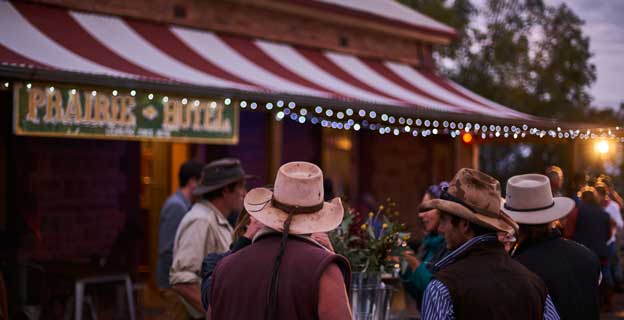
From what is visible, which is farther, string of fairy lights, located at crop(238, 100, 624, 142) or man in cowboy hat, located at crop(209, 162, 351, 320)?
string of fairy lights, located at crop(238, 100, 624, 142)

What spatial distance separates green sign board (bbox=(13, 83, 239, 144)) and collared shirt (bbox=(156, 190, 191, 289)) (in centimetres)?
81

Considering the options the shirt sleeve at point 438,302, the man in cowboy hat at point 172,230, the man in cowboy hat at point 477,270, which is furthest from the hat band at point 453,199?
the man in cowboy hat at point 172,230

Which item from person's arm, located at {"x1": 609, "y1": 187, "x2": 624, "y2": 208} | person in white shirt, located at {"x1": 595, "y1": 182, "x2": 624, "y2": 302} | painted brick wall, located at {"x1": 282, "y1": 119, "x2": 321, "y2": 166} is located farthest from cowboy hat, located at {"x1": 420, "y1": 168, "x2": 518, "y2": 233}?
painted brick wall, located at {"x1": 282, "y1": 119, "x2": 321, "y2": 166}

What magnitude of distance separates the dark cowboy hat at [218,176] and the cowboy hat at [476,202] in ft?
5.73

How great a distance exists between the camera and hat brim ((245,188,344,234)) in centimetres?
284

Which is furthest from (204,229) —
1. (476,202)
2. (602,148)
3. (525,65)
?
(525,65)

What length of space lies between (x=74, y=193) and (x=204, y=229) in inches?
192

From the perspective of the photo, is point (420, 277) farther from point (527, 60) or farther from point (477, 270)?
point (527, 60)

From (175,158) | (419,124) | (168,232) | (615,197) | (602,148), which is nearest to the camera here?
(168,232)

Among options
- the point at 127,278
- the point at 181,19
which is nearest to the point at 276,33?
the point at 181,19

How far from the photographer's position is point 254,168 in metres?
11.2

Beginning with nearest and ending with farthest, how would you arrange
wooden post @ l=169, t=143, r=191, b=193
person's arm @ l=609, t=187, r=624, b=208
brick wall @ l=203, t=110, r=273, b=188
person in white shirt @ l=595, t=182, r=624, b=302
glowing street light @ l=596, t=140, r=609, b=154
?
glowing street light @ l=596, t=140, r=609, b=154 → person's arm @ l=609, t=187, r=624, b=208 → person in white shirt @ l=595, t=182, r=624, b=302 → wooden post @ l=169, t=143, r=191, b=193 → brick wall @ l=203, t=110, r=273, b=188

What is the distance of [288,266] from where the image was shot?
2686mm

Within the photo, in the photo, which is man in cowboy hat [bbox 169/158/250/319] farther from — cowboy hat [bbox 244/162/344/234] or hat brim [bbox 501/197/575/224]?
hat brim [bbox 501/197/575/224]
